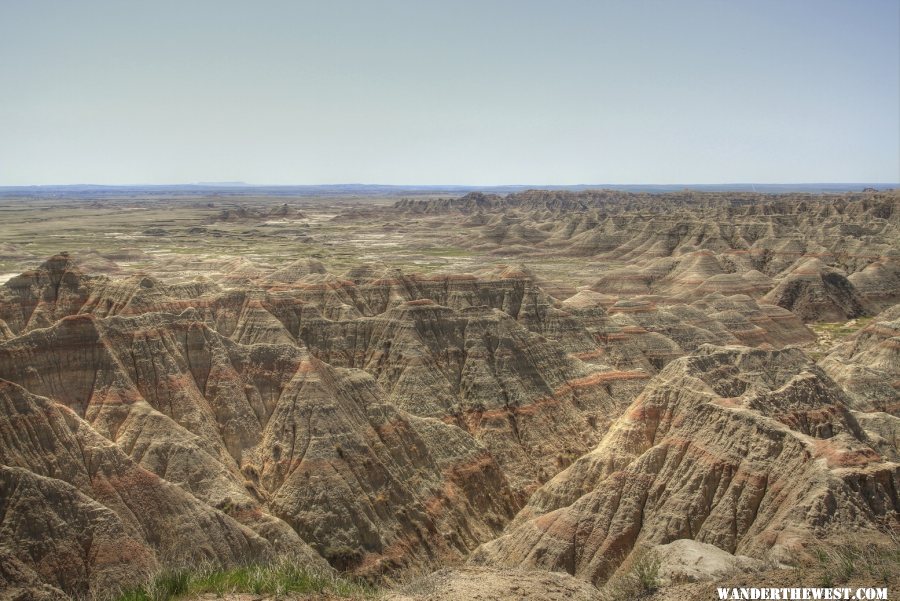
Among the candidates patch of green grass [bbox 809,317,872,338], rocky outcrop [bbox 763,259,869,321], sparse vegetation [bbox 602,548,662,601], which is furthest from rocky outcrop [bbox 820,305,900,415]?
sparse vegetation [bbox 602,548,662,601]

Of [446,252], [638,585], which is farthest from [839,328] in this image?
[446,252]

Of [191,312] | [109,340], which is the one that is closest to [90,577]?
[109,340]

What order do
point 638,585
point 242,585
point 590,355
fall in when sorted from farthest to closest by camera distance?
point 590,355 < point 638,585 < point 242,585

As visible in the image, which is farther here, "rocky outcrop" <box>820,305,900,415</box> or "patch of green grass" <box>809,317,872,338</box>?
"patch of green grass" <box>809,317,872,338</box>

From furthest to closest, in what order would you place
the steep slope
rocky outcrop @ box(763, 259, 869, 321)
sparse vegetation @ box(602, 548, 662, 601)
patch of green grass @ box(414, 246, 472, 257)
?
patch of green grass @ box(414, 246, 472, 257) < rocky outcrop @ box(763, 259, 869, 321) < the steep slope < sparse vegetation @ box(602, 548, 662, 601)

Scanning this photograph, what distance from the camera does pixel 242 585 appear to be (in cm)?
1941

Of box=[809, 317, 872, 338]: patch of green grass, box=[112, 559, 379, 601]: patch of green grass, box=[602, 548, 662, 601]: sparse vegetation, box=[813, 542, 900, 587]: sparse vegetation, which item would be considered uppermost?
box=[813, 542, 900, 587]: sparse vegetation

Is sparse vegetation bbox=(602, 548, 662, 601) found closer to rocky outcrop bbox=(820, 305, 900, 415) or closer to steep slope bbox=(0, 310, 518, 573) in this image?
steep slope bbox=(0, 310, 518, 573)

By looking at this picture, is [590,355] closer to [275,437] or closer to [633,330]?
[633,330]

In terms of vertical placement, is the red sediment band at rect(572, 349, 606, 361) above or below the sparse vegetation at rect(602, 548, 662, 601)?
below

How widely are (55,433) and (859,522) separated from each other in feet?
104

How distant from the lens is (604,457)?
117 feet

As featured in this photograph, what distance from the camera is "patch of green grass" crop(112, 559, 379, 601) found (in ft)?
61.2

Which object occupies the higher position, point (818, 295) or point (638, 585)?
point (638, 585)
